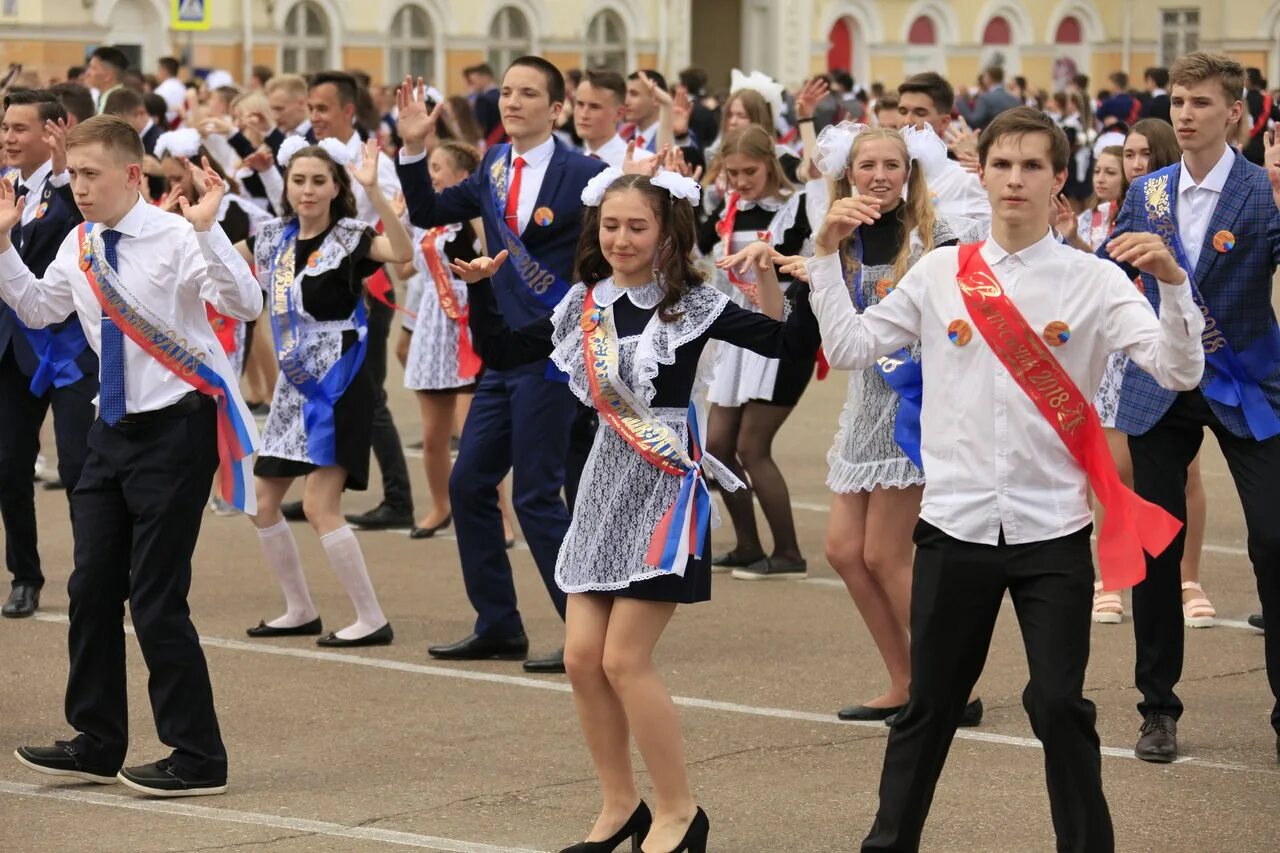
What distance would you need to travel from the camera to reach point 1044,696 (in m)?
4.75

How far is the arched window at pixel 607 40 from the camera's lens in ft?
150

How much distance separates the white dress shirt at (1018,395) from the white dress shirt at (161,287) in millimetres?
2115

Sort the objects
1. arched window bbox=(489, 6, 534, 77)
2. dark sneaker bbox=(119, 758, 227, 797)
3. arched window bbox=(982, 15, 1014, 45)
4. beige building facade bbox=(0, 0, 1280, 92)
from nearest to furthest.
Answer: dark sneaker bbox=(119, 758, 227, 797) → beige building facade bbox=(0, 0, 1280, 92) → arched window bbox=(489, 6, 534, 77) → arched window bbox=(982, 15, 1014, 45)

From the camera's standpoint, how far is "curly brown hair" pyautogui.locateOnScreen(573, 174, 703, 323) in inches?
218

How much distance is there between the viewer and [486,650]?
7699mm

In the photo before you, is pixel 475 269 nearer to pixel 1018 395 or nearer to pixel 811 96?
pixel 1018 395

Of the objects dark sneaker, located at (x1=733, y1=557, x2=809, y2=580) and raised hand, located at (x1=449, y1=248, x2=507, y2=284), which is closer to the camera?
raised hand, located at (x1=449, y1=248, x2=507, y2=284)

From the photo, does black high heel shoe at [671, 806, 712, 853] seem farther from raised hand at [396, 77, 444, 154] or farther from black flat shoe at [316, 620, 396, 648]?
raised hand at [396, 77, 444, 154]

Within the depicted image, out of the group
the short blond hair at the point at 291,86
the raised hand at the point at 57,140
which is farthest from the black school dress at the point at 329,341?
the short blond hair at the point at 291,86

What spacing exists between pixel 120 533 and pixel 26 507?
103 inches

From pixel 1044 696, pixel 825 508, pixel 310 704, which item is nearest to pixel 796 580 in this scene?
pixel 825 508

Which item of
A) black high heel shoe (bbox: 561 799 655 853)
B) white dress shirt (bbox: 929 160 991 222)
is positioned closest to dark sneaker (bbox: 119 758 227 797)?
black high heel shoe (bbox: 561 799 655 853)

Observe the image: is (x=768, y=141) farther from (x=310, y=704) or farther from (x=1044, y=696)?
(x=1044, y=696)

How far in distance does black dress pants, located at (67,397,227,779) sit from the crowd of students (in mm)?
10
